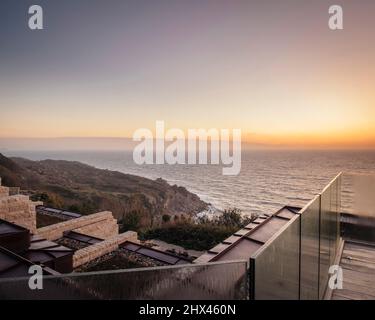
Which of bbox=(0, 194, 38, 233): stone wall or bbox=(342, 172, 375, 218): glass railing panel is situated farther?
bbox=(0, 194, 38, 233): stone wall

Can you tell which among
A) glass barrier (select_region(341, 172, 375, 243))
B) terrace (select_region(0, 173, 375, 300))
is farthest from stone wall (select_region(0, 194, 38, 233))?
glass barrier (select_region(341, 172, 375, 243))

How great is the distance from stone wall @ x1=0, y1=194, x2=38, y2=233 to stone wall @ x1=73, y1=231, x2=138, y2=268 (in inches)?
80.9

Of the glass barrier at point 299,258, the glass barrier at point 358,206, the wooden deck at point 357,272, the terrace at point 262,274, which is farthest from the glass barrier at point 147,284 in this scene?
the glass barrier at point 358,206

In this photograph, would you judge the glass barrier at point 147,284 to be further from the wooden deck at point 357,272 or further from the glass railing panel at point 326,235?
the wooden deck at point 357,272

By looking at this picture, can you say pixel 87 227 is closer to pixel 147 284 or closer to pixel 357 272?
pixel 357 272

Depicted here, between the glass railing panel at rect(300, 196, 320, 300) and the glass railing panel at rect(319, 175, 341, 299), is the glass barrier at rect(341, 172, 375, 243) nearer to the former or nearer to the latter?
the glass railing panel at rect(319, 175, 341, 299)

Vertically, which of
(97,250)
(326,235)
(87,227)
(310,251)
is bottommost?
(87,227)

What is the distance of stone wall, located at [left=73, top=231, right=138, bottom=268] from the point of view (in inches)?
295

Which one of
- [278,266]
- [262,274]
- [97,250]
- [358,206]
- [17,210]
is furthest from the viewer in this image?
[97,250]

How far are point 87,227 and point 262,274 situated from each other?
10938 millimetres

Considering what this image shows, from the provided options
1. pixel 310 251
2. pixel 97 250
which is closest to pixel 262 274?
pixel 310 251

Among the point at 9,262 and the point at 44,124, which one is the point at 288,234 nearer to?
the point at 9,262

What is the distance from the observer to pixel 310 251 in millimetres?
2852

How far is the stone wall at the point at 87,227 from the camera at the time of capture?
31.2 ft
